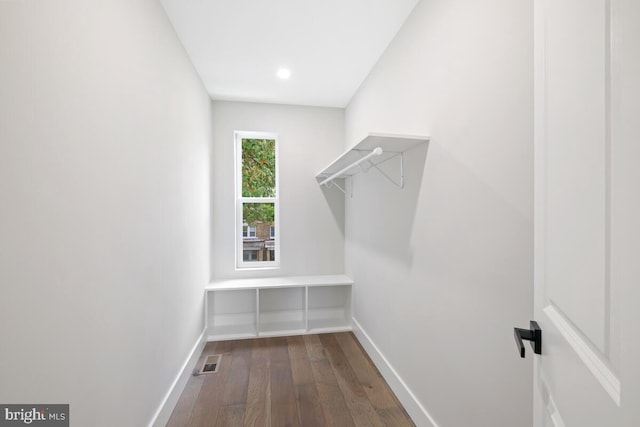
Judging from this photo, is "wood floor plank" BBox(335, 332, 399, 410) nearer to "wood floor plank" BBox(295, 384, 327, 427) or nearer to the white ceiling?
"wood floor plank" BBox(295, 384, 327, 427)

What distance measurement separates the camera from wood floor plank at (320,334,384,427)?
6.00 feet

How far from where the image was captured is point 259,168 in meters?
3.50

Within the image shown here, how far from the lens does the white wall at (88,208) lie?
0.77 m

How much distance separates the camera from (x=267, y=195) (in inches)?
138

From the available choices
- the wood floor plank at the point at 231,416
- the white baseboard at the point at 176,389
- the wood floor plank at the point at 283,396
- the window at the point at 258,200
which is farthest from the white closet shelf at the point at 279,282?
the wood floor plank at the point at 231,416

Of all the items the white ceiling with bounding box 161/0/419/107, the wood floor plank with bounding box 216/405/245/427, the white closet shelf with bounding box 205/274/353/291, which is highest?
the white ceiling with bounding box 161/0/419/107

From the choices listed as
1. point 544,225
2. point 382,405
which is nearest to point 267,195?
point 382,405

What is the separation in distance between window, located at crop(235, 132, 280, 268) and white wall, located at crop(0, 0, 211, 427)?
1537 mm

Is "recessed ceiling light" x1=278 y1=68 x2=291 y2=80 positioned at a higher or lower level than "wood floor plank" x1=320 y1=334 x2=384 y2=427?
higher

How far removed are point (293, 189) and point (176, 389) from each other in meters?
2.19

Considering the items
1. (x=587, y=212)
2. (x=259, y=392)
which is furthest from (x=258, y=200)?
(x=587, y=212)

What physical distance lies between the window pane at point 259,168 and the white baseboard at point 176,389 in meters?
1.70

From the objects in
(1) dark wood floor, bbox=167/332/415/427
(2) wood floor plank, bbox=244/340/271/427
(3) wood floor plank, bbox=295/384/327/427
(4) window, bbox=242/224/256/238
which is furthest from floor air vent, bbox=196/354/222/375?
(4) window, bbox=242/224/256/238

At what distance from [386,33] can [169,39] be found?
151cm
